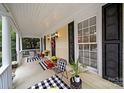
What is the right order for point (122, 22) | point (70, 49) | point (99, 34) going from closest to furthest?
point (122, 22)
point (99, 34)
point (70, 49)

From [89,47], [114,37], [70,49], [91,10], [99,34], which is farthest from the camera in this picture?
[70,49]

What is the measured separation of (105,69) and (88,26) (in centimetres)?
153

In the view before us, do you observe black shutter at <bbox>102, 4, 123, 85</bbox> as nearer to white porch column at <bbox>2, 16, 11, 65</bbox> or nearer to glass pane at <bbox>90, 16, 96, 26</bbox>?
glass pane at <bbox>90, 16, 96, 26</bbox>

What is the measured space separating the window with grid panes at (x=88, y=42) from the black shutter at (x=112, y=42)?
2.26ft

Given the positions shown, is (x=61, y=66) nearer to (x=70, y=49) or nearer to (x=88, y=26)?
(x=70, y=49)

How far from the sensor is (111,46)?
2721 mm

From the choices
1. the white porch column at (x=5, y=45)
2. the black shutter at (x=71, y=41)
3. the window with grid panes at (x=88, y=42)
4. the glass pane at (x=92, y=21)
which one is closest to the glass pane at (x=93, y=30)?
the window with grid panes at (x=88, y=42)

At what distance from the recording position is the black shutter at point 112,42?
2.50m

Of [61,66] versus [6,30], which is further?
[61,66]

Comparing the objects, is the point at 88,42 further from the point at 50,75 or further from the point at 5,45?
the point at 5,45

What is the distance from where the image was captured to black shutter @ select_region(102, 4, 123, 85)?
2.50 meters

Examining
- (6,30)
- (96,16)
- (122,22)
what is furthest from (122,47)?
(6,30)

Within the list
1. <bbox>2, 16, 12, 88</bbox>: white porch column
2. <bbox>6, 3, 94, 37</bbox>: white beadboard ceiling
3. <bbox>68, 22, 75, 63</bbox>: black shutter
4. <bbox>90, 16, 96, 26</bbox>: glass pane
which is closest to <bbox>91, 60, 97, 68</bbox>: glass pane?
<bbox>90, 16, 96, 26</bbox>: glass pane

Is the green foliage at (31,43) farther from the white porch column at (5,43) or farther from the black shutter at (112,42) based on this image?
the black shutter at (112,42)
